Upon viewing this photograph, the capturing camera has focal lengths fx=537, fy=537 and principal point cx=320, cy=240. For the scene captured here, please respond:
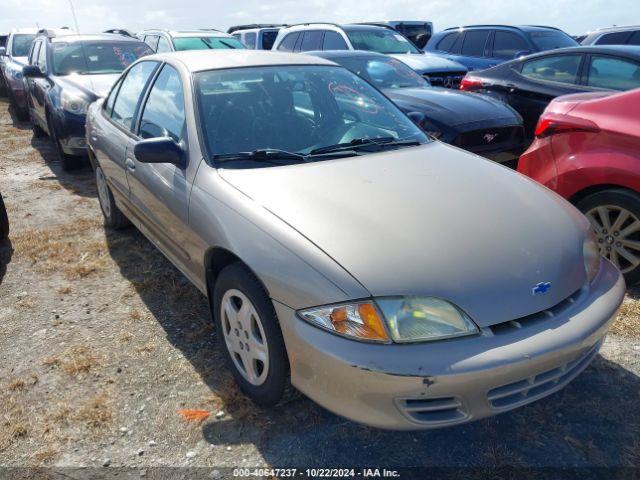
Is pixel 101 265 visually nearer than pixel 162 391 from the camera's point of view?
No

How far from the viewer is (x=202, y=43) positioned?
32.9ft

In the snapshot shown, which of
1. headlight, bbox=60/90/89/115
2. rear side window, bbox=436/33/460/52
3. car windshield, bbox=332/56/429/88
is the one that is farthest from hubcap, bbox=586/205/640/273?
rear side window, bbox=436/33/460/52

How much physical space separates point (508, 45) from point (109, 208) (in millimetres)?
7607

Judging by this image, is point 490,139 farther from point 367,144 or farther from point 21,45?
point 21,45

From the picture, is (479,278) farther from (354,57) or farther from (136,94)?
(354,57)

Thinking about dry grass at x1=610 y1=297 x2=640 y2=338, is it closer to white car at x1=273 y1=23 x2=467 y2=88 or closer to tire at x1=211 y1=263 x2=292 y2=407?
tire at x1=211 y1=263 x2=292 y2=407

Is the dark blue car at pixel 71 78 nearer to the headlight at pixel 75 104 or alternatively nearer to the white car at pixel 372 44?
the headlight at pixel 75 104

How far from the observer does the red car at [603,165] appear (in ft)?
11.0

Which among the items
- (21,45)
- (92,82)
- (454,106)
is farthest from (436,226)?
(21,45)

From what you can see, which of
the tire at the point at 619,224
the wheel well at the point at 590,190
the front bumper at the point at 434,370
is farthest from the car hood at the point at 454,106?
the front bumper at the point at 434,370

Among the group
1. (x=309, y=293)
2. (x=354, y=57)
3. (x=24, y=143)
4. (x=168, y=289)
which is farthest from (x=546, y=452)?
(x=24, y=143)

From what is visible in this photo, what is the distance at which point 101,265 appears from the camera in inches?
163

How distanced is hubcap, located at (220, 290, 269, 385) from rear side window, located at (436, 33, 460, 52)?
929cm

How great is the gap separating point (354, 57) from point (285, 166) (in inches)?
192
